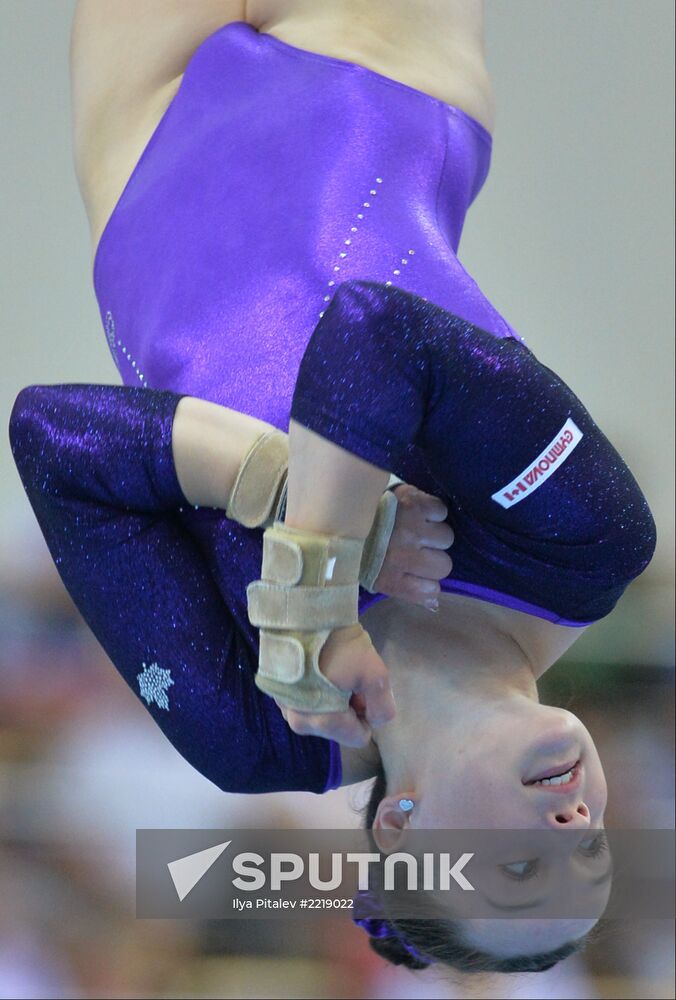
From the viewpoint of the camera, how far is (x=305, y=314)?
1.15m

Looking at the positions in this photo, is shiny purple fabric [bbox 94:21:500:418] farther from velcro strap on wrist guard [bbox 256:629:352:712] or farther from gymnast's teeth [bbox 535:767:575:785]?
gymnast's teeth [bbox 535:767:575:785]

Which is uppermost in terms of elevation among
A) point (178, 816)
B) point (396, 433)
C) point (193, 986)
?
point (396, 433)

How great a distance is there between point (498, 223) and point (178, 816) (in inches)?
39.3

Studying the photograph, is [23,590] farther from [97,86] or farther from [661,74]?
[661,74]

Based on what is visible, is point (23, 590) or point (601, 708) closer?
point (23, 590)

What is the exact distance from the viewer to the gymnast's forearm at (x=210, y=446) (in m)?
1.03

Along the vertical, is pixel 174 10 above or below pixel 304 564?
above

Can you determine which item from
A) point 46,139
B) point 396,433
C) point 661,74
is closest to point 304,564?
point 396,433

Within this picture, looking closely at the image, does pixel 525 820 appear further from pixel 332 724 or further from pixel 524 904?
pixel 332 724

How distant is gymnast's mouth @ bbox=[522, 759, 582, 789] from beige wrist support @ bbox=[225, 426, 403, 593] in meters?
0.23

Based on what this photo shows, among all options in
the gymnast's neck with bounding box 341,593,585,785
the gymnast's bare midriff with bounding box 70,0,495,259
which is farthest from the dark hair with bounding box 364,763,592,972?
the gymnast's bare midriff with bounding box 70,0,495,259

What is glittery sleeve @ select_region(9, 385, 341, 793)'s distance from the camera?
1.06 metres

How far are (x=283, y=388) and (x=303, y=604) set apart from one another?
0.82ft

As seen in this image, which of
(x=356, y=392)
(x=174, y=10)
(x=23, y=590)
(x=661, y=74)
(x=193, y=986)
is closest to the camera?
(x=356, y=392)
